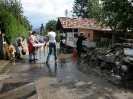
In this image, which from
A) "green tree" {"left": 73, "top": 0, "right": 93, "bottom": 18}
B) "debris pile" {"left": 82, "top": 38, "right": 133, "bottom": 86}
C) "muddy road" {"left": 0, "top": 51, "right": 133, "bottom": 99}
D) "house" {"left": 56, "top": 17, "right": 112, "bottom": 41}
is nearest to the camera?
"muddy road" {"left": 0, "top": 51, "right": 133, "bottom": 99}

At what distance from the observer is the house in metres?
28.5

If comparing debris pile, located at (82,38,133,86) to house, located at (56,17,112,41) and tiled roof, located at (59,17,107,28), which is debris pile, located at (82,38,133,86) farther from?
tiled roof, located at (59,17,107,28)

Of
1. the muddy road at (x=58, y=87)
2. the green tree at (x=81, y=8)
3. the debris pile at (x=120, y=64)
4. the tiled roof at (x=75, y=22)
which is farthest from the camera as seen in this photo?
the green tree at (x=81, y=8)

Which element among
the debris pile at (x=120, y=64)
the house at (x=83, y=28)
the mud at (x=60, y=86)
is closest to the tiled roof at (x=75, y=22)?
the house at (x=83, y=28)

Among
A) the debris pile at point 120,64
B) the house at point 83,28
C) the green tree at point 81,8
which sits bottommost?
the debris pile at point 120,64

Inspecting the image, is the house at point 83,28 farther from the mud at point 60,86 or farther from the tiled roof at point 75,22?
the mud at point 60,86

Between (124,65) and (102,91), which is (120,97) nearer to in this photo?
(102,91)

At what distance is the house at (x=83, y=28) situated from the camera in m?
28.5

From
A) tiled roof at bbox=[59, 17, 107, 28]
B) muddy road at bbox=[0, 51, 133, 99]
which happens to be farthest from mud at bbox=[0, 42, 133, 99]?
tiled roof at bbox=[59, 17, 107, 28]

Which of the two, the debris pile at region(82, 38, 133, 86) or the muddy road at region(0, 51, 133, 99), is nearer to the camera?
the muddy road at region(0, 51, 133, 99)

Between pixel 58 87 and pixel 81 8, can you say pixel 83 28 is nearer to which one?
pixel 58 87

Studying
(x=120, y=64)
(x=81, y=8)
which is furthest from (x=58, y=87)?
(x=81, y=8)

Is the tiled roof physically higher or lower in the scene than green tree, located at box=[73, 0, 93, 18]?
lower

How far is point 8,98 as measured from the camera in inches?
211
